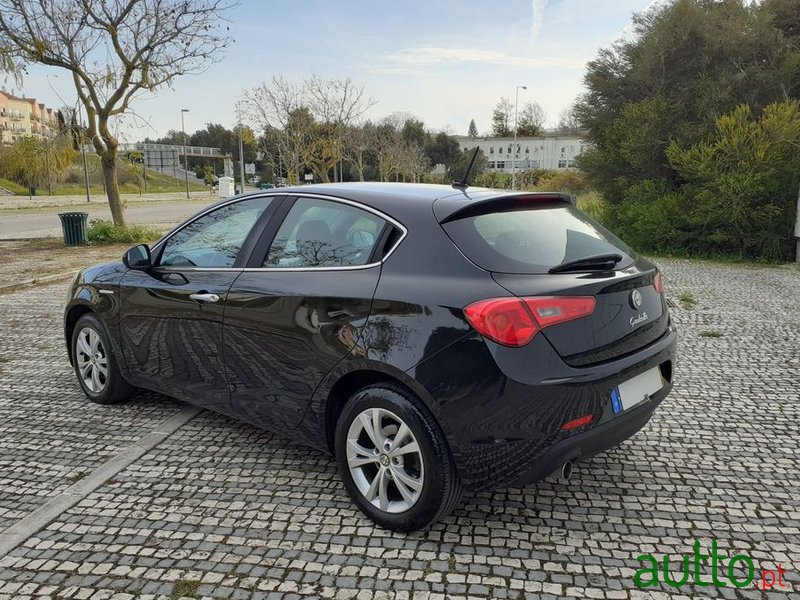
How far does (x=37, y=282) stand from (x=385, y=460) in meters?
9.63

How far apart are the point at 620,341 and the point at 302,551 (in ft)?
5.69

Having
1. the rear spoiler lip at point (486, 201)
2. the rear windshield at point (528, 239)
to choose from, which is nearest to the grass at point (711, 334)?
the rear windshield at point (528, 239)

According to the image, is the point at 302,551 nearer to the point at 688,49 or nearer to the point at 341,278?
the point at 341,278

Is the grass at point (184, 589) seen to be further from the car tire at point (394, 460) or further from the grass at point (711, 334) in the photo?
the grass at point (711, 334)

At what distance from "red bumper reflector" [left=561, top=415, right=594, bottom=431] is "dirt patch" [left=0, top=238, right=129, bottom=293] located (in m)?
9.85

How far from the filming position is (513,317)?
8.32 feet

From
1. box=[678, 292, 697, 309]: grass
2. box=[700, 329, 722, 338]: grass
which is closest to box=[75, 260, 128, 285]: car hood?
box=[700, 329, 722, 338]: grass

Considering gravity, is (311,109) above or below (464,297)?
above

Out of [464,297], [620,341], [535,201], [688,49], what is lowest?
[620,341]

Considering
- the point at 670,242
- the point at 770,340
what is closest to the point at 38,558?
the point at 770,340

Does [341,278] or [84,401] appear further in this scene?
[84,401]

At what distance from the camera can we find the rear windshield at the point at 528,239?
2789mm

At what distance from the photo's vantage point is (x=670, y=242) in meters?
13.6

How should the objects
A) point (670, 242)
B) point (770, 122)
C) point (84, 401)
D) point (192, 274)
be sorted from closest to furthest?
point (192, 274)
point (84, 401)
point (770, 122)
point (670, 242)
